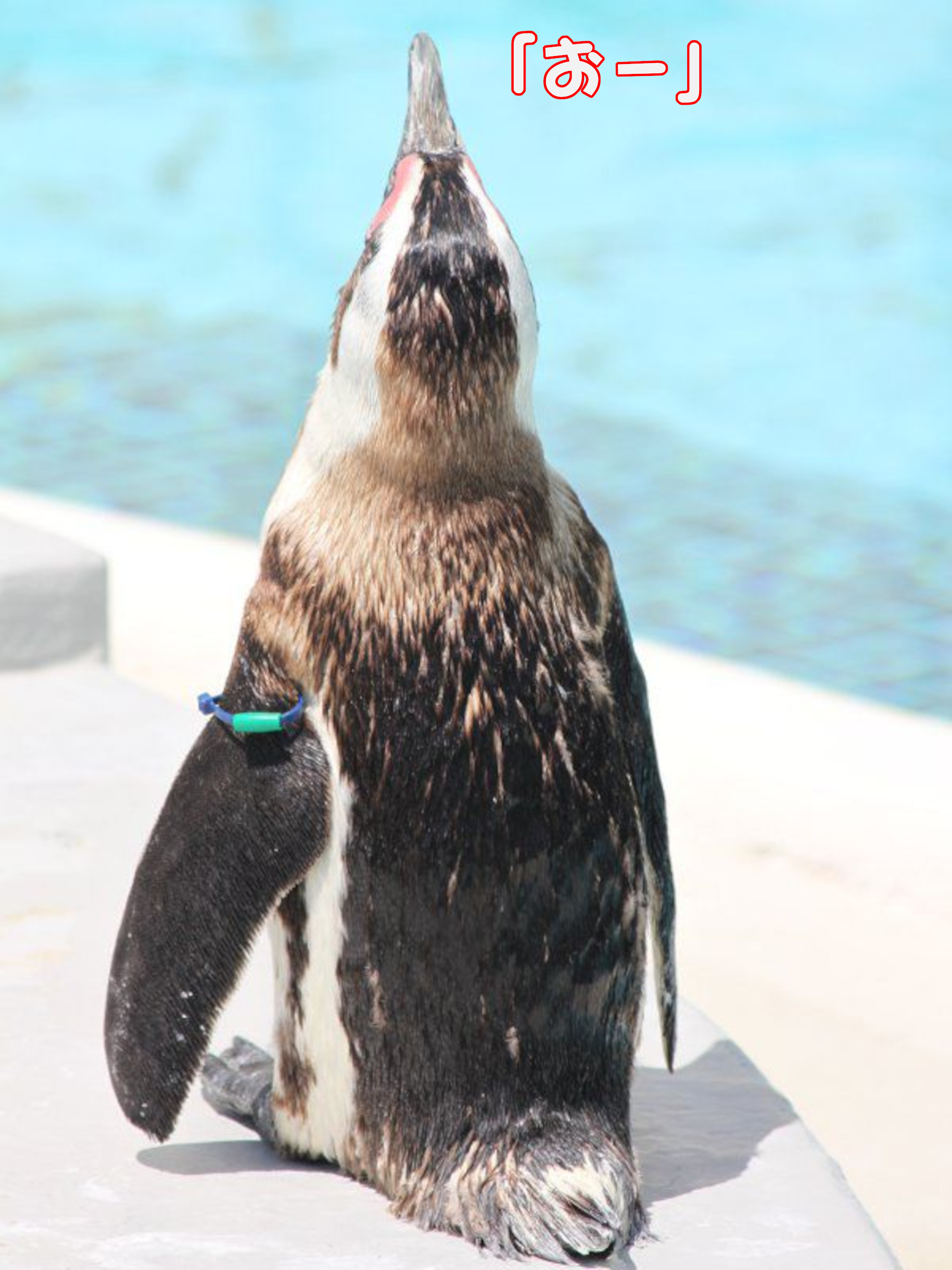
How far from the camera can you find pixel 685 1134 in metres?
2.49

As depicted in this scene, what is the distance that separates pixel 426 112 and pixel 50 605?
2.03 metres

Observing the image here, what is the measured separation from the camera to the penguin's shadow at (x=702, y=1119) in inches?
93.4

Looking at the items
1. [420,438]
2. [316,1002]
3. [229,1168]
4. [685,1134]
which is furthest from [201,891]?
[685,1134]

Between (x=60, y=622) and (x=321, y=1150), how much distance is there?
194 cm

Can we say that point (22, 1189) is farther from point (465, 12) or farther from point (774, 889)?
point (465, 12)

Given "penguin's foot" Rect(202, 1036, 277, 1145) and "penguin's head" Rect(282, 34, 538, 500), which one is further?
"penguin's foot" Rect(202, 1036, 277, 1145)

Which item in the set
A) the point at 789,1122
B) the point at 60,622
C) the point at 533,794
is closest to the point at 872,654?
the point at 60,622

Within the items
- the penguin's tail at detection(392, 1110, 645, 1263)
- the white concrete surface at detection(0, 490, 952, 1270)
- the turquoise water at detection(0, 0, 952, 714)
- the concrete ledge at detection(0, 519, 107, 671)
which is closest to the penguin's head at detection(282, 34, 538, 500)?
the penguin's tail at detection(392, 1110, 645, 1263)

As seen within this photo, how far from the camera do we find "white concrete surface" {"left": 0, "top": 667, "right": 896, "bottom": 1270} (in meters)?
2.15

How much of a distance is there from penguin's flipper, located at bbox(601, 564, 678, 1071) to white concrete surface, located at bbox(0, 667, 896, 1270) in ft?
0.76

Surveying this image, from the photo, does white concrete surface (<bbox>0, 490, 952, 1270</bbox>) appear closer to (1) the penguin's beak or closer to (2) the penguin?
(2) the penguin

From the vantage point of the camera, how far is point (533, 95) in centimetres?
1277

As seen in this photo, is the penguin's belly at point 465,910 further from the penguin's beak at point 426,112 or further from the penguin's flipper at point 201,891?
the penguin's beak at point 426,112

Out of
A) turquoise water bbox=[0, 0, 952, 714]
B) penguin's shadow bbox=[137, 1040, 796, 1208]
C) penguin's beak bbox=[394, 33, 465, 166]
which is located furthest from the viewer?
turquoise water bbox=[0, 0, 952, 714]
